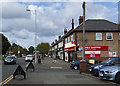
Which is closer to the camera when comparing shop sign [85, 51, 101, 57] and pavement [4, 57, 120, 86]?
pavement [4, 57, 120, 86]

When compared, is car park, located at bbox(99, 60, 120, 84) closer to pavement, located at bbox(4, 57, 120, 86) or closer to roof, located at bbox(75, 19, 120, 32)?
pavement, located at bbox(4, 57, 120, 86)

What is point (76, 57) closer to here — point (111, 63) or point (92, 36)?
point (92, 36)

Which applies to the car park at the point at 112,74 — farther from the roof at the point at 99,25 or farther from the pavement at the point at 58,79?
the roof at the point at 99,25

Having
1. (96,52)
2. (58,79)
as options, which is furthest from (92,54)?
(58,79)

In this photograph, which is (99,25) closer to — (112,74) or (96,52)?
(96,52)

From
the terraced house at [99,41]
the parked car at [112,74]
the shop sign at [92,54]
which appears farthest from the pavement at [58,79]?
the terraced house at [99,41]

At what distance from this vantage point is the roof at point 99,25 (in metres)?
34.5

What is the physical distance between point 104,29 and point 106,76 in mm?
24363

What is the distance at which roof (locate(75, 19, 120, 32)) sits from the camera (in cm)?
3450

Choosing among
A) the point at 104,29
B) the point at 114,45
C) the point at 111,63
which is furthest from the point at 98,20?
the point at 111,63

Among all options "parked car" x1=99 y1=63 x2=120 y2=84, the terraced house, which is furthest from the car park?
the terraced house

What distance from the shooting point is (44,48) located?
121m

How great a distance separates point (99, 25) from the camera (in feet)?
118

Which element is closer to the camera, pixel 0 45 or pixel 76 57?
pixel 76 57
